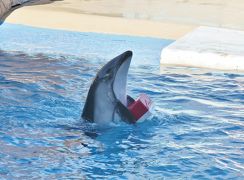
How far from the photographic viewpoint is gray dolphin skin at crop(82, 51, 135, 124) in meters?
5.29

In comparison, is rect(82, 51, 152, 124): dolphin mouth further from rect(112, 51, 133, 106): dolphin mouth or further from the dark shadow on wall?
the dark shadow on wall

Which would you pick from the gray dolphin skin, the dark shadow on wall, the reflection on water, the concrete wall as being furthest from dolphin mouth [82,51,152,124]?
the concrete wall

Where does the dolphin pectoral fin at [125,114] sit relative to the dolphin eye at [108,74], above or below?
below

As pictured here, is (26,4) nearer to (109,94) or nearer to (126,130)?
(126,130)

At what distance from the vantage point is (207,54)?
834 centimetres

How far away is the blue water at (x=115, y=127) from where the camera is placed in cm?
502

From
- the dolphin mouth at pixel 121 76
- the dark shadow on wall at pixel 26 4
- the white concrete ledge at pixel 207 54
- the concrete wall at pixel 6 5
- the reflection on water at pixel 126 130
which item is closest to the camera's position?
the reflection on water at pixel 126 130

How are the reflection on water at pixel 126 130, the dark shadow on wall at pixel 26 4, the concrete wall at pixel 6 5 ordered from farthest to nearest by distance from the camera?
the concrete wall at pixel 6 5 < the dark shadow on wall at pixel 26 4 < the reflection on water at pixel 126 130

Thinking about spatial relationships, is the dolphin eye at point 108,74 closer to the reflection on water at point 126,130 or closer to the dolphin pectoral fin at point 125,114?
the dolphin pectoral fin at point 125,114

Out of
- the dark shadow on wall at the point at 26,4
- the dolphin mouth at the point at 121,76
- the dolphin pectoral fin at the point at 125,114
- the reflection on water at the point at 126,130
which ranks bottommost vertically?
the reflection on water at the point at 126,130

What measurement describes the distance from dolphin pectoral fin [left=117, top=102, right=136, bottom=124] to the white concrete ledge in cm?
300

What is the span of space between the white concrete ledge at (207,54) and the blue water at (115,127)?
162mm

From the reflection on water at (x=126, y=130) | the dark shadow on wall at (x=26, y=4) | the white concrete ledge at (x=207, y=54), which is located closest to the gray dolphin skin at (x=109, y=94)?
the reflection on water at (x=126, y=130)

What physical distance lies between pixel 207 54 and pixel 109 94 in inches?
129
